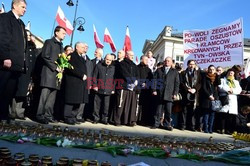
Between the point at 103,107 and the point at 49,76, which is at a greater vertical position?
the point at 49,76

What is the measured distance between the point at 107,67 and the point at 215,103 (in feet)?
10.2

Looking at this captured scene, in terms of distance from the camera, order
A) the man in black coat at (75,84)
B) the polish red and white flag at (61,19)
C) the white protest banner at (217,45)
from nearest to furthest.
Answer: the man in black coat at (75,84), the white protest banner at (217,45), the polish red and white flag at (61,19)

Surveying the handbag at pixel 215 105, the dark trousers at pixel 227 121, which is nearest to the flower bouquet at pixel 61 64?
the handbag at pixel 215 105

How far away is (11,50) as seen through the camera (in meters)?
4.18

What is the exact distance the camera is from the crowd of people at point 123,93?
579 centimetres

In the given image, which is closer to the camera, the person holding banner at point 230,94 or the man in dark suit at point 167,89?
the man in dark suit at point 167,89

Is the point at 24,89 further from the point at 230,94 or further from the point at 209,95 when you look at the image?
the point at 230,94

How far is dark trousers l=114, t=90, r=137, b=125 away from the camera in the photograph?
22.8 feet

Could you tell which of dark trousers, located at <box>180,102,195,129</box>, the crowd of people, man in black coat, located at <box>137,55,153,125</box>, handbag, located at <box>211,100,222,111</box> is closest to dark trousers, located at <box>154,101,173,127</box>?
the crowd of people

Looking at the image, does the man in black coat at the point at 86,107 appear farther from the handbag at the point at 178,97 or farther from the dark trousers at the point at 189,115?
the dark trousers at the point at 189,115

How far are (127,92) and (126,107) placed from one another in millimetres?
387

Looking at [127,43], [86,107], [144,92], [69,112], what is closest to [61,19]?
[127,43]

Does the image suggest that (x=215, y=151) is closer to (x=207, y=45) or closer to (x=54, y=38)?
(x=54, y=38)

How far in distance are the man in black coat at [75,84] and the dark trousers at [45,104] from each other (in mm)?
428
